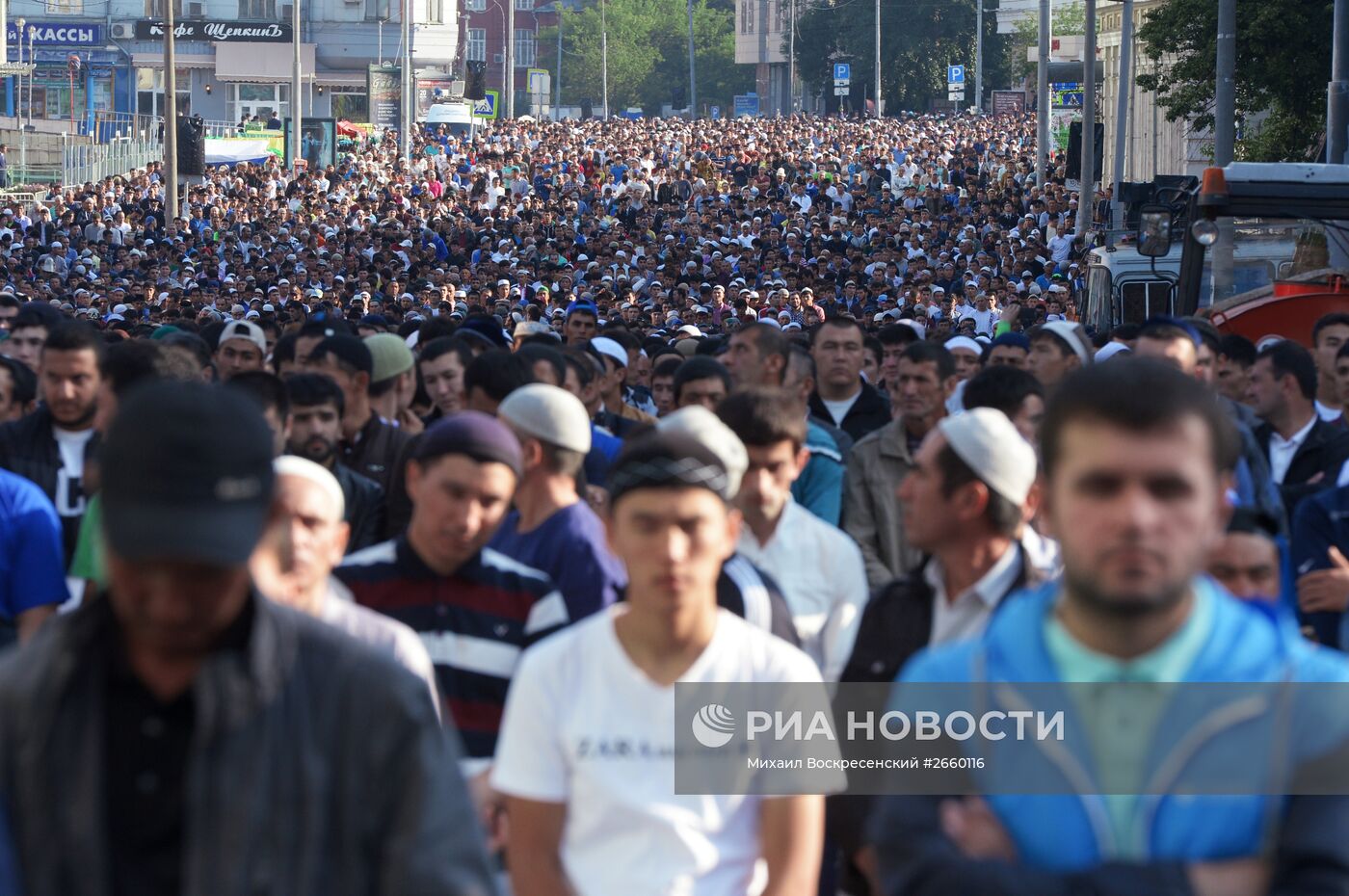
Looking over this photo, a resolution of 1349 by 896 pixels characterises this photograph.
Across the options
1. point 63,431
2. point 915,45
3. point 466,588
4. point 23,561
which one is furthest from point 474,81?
point 466,588

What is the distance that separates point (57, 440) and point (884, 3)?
10475 centimetres

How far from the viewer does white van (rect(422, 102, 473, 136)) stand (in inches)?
3364

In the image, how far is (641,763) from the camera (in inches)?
153

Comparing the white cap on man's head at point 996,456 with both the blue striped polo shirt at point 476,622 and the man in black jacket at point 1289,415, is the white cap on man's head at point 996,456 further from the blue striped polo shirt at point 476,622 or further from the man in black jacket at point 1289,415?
the man in black jacket at point 1289,415

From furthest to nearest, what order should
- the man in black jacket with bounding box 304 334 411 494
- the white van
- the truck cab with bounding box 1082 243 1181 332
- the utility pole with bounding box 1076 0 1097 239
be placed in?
the white van < the utility pole with bounding box 1076 0 1097 239 < the truck cab with bounding box 1082 243 1181 332 < the man in black jacket with bounding box 304 334 411 494

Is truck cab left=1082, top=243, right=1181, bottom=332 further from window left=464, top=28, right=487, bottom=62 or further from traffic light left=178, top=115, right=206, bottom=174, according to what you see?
window left=464, top=28, right=487, bottom=62

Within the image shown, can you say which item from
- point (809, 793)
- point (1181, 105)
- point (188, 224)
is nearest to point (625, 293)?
point (1181, 105)

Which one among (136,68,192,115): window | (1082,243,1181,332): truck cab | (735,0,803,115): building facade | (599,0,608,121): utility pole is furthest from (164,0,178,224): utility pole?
(735,0,803,115): building facade

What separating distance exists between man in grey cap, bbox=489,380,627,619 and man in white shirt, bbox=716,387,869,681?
0.39 meters

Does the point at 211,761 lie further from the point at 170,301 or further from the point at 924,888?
the point at 170,301

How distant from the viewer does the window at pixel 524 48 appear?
524 ft

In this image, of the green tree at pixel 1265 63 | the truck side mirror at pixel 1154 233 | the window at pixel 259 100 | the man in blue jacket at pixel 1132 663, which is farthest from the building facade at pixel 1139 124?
the window at pixel 259 100

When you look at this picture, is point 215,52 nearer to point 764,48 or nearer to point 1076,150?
point 764,48

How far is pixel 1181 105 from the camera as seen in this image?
31.4 metres
